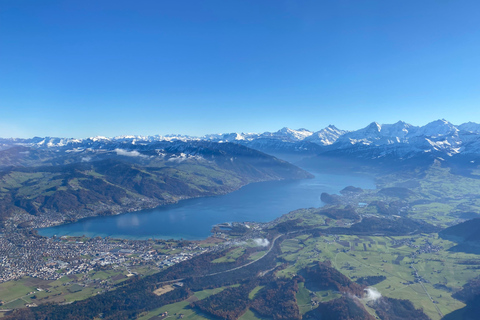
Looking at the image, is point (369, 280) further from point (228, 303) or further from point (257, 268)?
point (228, 303)

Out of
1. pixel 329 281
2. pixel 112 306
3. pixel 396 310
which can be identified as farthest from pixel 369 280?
pixel 112 306

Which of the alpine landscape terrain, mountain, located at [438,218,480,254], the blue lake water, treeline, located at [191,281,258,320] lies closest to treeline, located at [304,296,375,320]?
the alpine landscape terrain

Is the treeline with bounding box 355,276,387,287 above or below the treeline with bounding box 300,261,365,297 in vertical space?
below

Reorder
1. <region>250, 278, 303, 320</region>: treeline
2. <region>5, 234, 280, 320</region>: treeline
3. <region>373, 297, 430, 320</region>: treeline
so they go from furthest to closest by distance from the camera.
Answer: <region>5, 234, 280, 320</region>: treeline < <region>250, 278, 303, 320</region>: treeline < <region>373, 297, 430, 320</region>: treeline

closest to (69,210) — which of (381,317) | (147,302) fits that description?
(147,302)

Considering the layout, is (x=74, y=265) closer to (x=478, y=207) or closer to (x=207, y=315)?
(x=207, y=315)

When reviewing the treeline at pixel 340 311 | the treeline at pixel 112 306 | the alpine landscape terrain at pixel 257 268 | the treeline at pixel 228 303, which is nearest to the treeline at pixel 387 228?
the alpine landscape terrain at pixel 257 268

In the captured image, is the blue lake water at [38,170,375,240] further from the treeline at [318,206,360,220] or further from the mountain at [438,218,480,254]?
the mountain at [438,218,480,254]

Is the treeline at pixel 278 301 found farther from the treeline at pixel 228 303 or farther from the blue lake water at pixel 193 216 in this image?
the blue lake water at pixel 193 216
